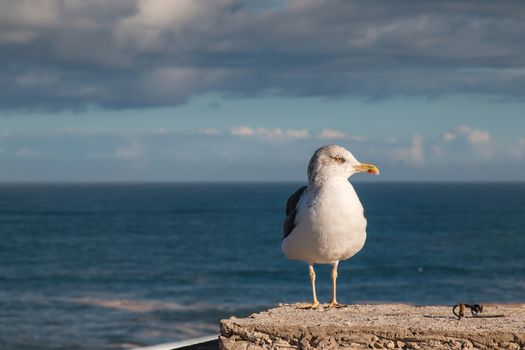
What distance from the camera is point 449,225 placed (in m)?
111

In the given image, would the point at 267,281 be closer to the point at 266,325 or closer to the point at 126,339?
the point at 126,339

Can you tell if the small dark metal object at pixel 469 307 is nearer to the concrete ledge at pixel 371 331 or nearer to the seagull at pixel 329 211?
the concrete ledge at pixel 371 331

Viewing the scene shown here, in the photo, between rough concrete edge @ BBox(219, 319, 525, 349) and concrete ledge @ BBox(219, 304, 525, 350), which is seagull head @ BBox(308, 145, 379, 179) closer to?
concrete ledge @ BBox(219, 304, 525, 350)

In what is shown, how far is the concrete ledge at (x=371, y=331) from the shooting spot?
6.89m

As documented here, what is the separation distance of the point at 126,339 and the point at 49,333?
532 centimetres

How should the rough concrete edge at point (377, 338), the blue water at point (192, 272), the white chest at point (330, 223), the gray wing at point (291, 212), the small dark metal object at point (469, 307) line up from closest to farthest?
the rough concrete edge at point (377, 338)
the small dark metal object at point (469, 307)
the white chest at point (330, 223)
the gray wing at point (291, 212)
the blue water at point (192, 272)

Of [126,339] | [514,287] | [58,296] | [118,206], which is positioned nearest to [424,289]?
[514,287]

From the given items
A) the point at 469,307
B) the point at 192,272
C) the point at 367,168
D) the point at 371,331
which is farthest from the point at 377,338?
the point at 192,272

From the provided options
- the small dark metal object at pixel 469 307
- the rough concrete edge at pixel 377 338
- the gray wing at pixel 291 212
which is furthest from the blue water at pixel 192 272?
the small dark metal object at pixel 469 307

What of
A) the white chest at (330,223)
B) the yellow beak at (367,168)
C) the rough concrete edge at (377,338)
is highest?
the yellow beak at (367,168)

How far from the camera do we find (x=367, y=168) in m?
7.86

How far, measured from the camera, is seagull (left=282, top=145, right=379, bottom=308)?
763cm

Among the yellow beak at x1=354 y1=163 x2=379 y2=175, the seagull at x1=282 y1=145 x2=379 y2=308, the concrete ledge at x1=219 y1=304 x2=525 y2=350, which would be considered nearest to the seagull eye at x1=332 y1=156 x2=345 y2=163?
the seagull at x1=282 y1=145 x2=379 y2=308

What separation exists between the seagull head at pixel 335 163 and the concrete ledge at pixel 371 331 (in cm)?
135
